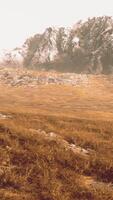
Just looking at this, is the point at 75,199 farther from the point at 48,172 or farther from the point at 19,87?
the point at 19,87

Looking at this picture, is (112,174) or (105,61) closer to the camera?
(112,174)

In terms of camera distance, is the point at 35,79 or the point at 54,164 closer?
the point at 54,164

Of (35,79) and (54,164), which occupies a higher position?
(54,164)

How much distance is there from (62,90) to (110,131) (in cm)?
9880

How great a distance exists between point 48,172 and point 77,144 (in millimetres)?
6234

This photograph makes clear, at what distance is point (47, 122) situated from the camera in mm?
28812

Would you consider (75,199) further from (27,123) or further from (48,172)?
(27,123)

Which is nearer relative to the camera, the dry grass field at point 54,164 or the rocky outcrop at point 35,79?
the dry grass field at point 54,164

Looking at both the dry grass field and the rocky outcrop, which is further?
the rocky outcrop

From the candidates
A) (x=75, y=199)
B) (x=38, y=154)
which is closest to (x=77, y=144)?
(x=38, y=154)

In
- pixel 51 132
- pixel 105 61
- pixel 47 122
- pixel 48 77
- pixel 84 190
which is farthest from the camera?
pixel 105 61

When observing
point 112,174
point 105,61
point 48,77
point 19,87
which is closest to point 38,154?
point 112,174

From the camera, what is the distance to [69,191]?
47.5 feet

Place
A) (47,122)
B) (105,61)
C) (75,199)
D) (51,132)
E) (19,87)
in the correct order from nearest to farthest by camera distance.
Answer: (75,199)
(51,132)
(47,122)
(19,87)
(105,61)
